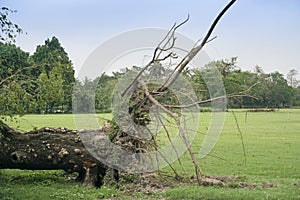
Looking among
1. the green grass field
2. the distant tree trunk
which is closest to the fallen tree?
the distant tree trunk

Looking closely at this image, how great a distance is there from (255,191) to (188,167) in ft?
10.3

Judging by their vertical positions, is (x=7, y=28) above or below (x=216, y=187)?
above

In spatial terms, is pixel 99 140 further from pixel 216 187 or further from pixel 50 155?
pixel 216 187

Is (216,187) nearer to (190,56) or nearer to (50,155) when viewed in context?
(190,56)

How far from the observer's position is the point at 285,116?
115ft

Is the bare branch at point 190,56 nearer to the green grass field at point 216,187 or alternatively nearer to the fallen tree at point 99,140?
the fallen tree at point 99,140

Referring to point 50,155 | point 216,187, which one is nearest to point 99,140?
point 50,155

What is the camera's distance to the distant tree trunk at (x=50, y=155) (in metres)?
8.16

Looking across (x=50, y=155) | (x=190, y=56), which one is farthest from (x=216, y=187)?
(x=50, y=155)

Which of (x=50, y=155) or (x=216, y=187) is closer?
(x=216, y=187)

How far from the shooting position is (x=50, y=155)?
322 inches

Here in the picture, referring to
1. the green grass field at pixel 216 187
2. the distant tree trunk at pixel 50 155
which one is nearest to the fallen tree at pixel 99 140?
the distant tree trunk at pixel 50 155

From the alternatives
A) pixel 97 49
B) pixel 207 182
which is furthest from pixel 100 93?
pixel 207 182

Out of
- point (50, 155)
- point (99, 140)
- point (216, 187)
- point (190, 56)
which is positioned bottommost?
point (216, 187)
